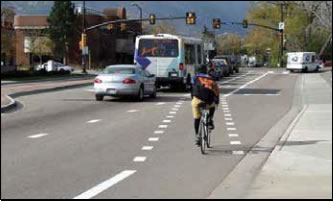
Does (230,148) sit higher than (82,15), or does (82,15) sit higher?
(82,15)

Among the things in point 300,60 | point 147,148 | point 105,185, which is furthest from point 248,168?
point 300,60

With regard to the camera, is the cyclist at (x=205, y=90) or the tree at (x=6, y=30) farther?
the cyclist at (x=205, y=90)

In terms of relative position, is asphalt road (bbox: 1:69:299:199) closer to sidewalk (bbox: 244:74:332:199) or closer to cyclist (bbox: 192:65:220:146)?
sidewalk (bbox: 244:74:332:199)

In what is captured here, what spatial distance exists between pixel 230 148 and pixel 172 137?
5.60ft

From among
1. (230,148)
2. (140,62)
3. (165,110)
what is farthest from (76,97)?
(140,62)

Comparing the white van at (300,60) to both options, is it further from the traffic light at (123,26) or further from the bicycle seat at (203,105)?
the traffic light at (123,26)

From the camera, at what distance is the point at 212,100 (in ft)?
28.8

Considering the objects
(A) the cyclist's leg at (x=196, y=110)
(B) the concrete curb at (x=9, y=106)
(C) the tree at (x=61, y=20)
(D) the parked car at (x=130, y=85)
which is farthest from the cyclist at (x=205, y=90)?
(B) the concrete curb at (x=9, y=106)

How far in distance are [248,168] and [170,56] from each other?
192 cm

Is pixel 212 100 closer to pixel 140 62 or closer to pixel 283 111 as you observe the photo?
pixel 140 62

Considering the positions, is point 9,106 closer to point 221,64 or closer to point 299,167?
point 221,64

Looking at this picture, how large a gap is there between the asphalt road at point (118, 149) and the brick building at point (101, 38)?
103cm

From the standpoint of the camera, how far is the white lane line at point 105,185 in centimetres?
712

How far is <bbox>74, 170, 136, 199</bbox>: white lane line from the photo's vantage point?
23.4 feet
